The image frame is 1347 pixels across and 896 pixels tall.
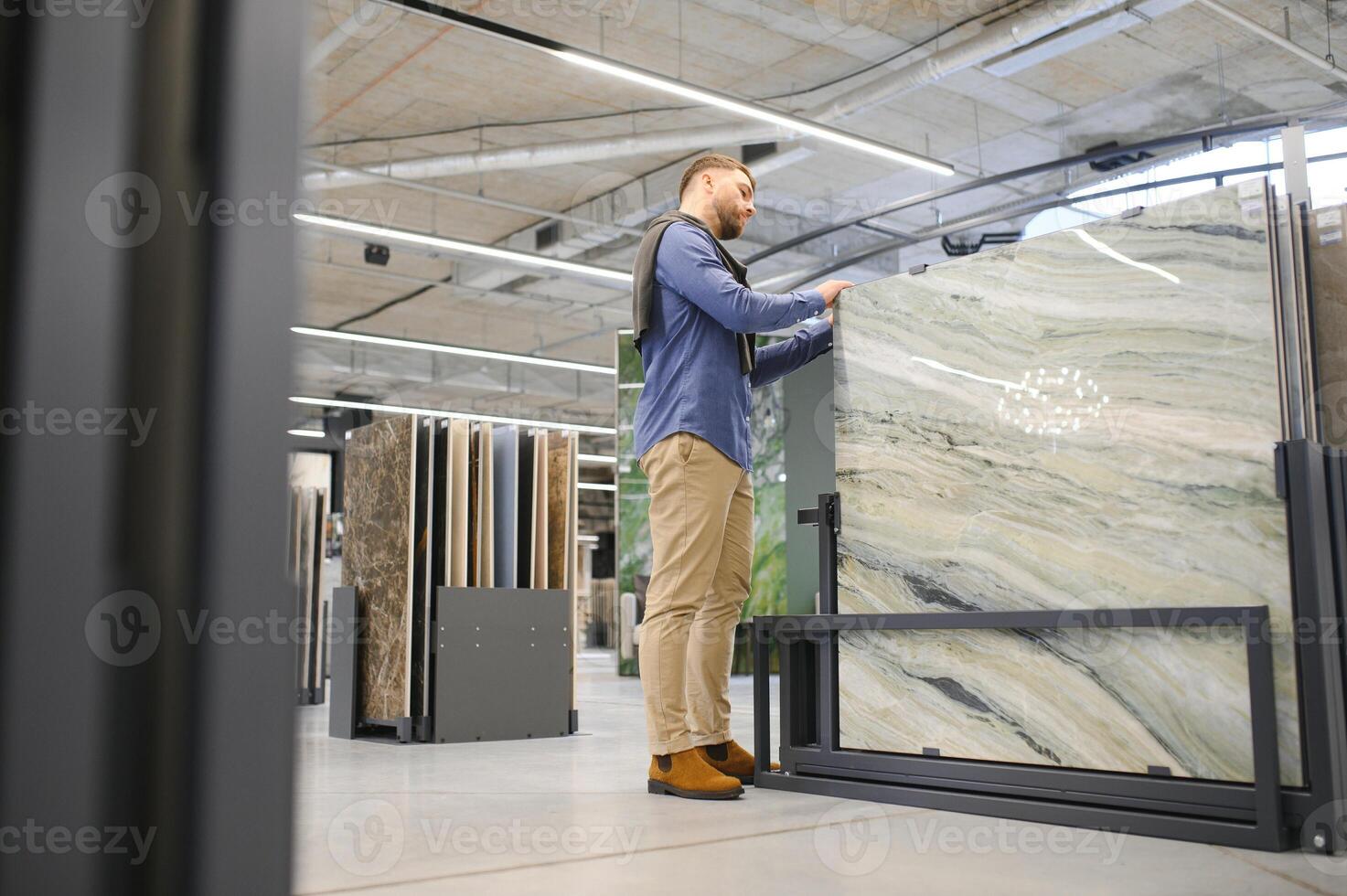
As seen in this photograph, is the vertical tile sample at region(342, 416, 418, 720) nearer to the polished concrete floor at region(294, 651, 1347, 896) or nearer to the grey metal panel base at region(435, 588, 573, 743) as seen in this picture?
the grey metal panel base at region(435, 588, 573, 743)

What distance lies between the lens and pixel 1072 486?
2186 mm

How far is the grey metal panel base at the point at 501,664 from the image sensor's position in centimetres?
405

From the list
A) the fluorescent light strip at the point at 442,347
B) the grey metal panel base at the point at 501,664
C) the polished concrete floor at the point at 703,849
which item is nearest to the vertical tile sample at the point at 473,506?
the grey metal panel base at the point at 501,664

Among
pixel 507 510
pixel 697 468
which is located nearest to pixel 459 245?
pixel 507 510

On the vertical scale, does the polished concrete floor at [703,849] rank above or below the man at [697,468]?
below

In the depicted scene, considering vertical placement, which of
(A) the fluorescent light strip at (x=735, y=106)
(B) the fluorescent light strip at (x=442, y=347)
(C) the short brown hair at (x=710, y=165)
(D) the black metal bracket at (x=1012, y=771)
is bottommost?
(D) the black metal bracket at (x=1012, y=771)

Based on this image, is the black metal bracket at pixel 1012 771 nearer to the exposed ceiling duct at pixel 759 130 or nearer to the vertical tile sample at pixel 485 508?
the vertical tile sample at pixel 485 508

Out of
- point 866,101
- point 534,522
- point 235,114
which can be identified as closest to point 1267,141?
point 866,101

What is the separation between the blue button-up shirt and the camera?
2584 millimetres

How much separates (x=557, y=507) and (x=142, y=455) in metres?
4.26

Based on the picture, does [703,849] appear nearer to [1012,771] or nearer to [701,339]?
[1012,771]

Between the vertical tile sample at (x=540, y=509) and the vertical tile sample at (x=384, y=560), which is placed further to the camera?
the vertical tile sample at (x=540, y=509)

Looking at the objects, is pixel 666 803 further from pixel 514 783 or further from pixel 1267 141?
pixel 1267 141

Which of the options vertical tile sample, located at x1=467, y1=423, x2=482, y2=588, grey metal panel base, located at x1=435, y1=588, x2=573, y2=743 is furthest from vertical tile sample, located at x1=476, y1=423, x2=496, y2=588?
grey metal panel base, located at x1=435, y1=588, x2=573, y2=743
